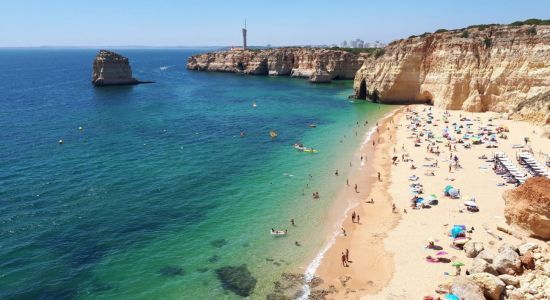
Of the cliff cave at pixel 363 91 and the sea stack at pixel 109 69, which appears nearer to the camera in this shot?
the cliff cave at pixel 363 91

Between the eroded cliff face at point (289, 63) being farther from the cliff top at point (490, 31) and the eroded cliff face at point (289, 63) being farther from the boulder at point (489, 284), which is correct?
the boulder at point (489, 284)

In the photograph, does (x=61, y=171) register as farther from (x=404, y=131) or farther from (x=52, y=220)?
(x=404, y=131)

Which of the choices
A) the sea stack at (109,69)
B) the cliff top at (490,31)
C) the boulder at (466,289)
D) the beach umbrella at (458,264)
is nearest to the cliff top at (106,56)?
the sea stack at (109,69)

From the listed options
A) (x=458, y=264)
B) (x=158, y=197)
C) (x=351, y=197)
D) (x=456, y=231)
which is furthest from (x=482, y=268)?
(x=158, y=197)

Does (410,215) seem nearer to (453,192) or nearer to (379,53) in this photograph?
(453,192)

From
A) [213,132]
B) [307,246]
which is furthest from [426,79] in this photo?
[307,246]
